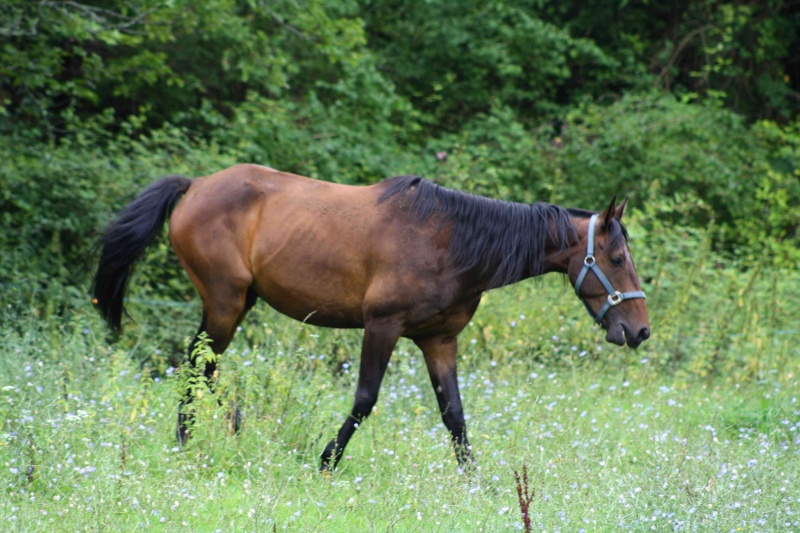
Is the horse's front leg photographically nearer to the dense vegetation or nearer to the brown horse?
the brown horse

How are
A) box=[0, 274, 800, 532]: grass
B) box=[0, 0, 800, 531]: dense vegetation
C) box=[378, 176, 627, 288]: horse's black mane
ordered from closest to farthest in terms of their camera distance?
box=[0, 274, 800, 532]: grass
box=[0, 0, 800, 531]: dense vegetation
box=[378, 176, 627, 288]: horse's black mane

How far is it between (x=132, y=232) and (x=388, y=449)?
2238 millimetres

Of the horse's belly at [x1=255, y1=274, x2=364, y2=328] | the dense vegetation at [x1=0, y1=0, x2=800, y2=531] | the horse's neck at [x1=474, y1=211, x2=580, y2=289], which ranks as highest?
the horse's neck at [x1=474, y1=211, x2=580, y2=289]

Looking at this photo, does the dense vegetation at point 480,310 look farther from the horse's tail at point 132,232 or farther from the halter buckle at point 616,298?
the halter buckle at point 616,298

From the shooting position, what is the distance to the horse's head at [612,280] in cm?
539

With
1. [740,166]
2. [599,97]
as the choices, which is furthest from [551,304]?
[599,97]

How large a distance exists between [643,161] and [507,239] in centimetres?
817

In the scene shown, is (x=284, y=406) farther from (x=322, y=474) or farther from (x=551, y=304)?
(x=551, y=304)

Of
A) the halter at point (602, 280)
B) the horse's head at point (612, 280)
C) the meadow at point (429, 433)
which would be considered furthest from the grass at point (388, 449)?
the halter at point (602, 280)

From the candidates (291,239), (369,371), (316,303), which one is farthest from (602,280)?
(291,239)

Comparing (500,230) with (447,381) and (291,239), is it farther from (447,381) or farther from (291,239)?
(291,239)

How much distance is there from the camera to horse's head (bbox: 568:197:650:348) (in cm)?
539

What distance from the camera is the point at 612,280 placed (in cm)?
541

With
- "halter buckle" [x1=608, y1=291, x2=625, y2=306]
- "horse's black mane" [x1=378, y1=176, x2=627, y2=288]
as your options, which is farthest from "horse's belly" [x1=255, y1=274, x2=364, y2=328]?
"halter buckle" [x1=608, y1=291, x2=625, y2=306]
